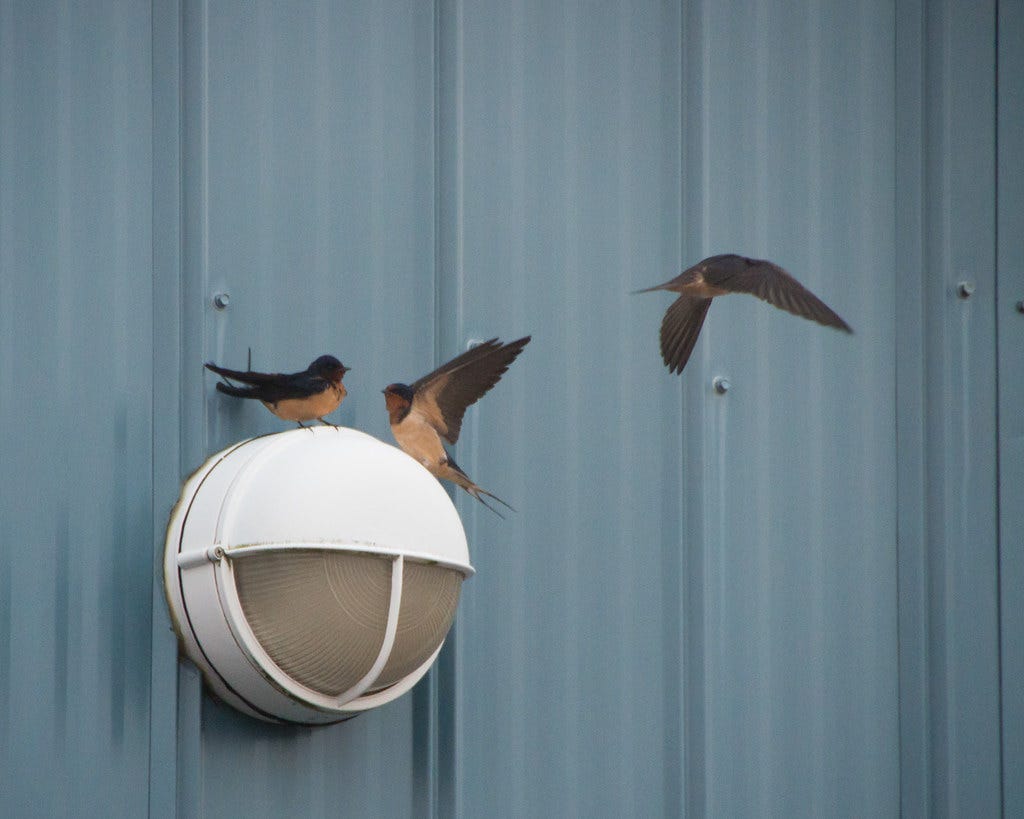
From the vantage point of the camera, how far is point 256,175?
9.70ft

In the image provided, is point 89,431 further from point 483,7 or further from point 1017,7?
point 1017,7

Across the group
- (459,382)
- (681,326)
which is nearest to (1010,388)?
(681,326)

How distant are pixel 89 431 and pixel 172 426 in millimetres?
150

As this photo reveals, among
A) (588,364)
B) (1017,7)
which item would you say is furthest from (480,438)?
(1017,7)

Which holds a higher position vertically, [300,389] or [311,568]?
[300,389]

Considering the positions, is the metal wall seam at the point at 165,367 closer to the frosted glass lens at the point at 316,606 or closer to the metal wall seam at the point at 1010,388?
the frosted glass lens at the point at 316,606

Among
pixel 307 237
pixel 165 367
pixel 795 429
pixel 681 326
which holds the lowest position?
pixel 795 429

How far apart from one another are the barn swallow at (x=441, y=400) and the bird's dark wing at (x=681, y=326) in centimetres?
39

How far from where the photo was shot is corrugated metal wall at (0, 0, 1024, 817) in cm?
274

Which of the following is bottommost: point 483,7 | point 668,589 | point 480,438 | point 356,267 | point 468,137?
point 668,589

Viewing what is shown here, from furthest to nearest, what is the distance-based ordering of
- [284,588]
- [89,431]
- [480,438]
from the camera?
[480,438] → [89,431] → [284,588]

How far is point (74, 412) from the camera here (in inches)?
107

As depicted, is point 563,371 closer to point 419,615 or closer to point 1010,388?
point 419,615

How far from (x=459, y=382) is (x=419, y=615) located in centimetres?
49
